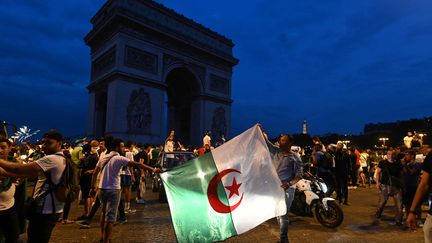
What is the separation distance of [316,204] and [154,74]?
24.4 m

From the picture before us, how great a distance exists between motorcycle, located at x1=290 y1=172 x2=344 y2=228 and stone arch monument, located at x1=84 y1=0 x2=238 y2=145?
811 inches

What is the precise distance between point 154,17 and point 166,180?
94.4ft

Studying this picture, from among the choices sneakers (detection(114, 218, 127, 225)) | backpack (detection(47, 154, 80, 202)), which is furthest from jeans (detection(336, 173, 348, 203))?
backpack (detection(47, 154, 80, 202))

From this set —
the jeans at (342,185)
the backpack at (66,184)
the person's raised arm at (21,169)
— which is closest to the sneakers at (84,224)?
the backpack at (66,184)

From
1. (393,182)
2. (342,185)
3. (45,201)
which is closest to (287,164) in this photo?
(45,201)

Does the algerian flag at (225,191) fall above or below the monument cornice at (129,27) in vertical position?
below

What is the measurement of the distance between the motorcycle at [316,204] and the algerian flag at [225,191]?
9.61 ft

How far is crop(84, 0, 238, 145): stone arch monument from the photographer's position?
90.2 ft

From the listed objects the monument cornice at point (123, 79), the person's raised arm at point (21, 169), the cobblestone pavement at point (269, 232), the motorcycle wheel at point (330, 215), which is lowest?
the cobblestone pavement at point (269, 232)

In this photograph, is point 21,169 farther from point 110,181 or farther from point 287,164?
point 287,164

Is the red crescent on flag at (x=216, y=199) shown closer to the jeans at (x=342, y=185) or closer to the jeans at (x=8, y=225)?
the jeans at (x=8, y=225)

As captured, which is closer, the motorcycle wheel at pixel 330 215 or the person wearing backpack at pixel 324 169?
the motorcycle wheel at pixel 330 215

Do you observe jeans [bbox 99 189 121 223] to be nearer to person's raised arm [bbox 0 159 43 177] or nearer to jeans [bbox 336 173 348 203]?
person's raised arm [bbox 0 159 43 177]

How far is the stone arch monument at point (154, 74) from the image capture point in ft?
90.2
